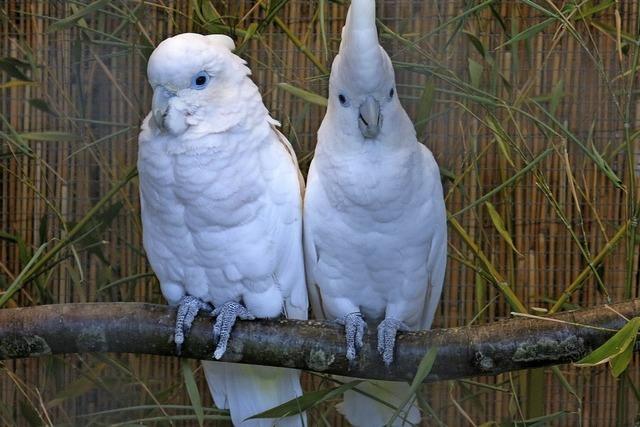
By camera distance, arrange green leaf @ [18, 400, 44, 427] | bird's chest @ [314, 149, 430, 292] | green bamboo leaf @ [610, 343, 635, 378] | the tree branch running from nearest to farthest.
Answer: green bamboo leaf @ [610, 343, 635, 378] → the tree branch → bird's chest @ [314, 149, 430, 292] → green leaf @ [18, 400, 44, 427]

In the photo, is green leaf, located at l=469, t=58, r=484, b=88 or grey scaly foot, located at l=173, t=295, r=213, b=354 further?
green leaf, located at l=469, t=58, r=484, b=88

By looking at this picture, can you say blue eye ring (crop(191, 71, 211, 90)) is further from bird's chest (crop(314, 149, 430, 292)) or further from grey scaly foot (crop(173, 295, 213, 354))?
grey scaly foot (crop(173, 295, 213, 354))

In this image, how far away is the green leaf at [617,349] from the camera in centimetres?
126

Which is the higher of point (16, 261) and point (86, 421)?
point (16, 261)

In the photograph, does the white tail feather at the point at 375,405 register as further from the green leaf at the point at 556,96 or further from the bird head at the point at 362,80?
the green leaf at the point at 556,96

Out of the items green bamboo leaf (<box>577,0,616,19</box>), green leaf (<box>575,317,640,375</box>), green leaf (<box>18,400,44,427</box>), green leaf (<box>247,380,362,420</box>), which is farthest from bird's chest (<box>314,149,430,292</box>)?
green leaf (<box>18,400,44,427</box>)

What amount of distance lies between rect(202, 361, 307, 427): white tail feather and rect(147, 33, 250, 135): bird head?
531mm

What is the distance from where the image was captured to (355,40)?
1315 mm

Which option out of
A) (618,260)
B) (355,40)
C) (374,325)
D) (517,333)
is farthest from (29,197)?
(618,260)

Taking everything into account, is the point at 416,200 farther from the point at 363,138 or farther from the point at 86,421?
the point at 86,421

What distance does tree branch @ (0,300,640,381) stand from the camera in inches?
54.8

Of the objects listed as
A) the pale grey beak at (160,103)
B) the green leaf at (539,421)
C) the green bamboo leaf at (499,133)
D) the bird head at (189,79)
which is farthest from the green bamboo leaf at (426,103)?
the green leaf at (539,421)

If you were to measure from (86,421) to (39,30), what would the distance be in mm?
927

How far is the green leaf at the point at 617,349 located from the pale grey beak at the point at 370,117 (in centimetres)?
51
